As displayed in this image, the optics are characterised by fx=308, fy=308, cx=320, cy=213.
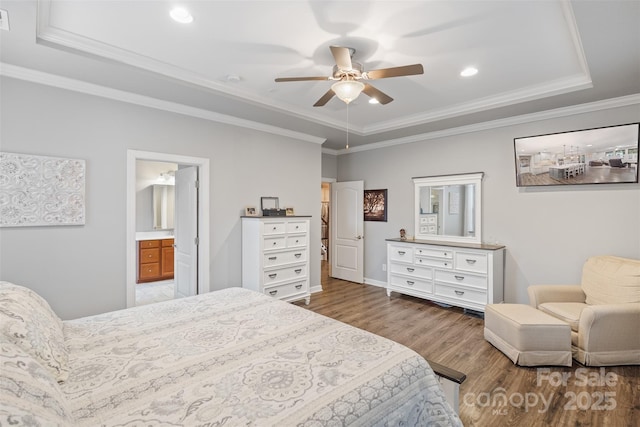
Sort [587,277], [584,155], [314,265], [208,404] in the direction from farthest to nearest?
1. [314,265]
2. [584,155]
3. [587,277]
4. [208,404]

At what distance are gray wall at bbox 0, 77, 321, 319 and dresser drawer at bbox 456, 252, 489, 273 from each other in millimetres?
3045

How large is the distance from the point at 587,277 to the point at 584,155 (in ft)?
4.64

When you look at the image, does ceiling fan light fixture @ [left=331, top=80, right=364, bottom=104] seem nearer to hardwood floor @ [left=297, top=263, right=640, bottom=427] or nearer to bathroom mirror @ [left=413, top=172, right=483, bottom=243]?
hardwood floor @ [left=297, top=263, right=640, bottom=427]

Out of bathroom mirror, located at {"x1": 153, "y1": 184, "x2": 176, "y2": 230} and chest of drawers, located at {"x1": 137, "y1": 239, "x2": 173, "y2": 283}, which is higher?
bathroom mirror, located at {"x1": 153, "y1": 184, "x2": 176, "y2": 230}

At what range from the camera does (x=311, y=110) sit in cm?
411

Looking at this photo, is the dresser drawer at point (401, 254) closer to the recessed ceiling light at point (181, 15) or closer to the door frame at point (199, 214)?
the door frame at point (199, 214)

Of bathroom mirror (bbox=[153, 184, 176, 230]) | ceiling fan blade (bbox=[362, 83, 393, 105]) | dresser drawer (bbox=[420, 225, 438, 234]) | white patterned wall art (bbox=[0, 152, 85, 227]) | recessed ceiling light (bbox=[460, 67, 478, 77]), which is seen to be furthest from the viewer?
bathroom mirror (bbox=[153, 184, 176, 230])

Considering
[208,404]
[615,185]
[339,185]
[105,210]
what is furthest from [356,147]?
[208,404]

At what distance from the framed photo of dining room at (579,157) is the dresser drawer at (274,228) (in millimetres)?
3200

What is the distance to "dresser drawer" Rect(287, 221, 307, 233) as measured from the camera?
4.39 m

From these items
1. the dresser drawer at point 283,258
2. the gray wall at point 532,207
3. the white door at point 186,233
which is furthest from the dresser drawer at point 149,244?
the gray wall at point 532,207

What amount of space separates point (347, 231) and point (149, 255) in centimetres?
376

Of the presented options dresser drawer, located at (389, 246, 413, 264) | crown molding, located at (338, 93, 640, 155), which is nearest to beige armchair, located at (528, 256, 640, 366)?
crown molding, located at (338, 93, 640, 155)

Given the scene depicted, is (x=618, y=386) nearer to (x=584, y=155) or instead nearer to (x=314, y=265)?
(x=584, y=155)
